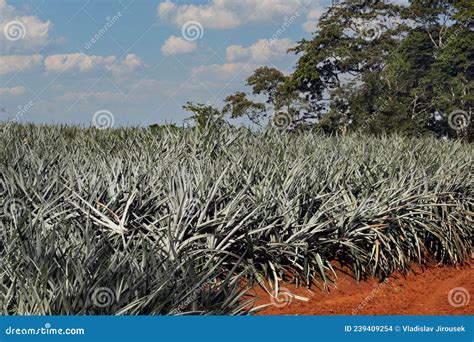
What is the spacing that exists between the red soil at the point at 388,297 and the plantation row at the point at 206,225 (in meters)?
0.15

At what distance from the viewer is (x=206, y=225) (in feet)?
19.4

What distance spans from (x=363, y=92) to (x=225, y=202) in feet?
85.5

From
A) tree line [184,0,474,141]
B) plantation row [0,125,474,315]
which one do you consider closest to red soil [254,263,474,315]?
plantation row [0,125,474,315]

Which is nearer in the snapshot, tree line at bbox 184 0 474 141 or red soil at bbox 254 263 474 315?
red soil at bbox 254 263 474 315

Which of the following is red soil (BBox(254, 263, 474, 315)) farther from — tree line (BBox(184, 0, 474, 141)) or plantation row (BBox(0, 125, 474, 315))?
tree line (BBox(184, 0, 474, 141))

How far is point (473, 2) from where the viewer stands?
100 feet

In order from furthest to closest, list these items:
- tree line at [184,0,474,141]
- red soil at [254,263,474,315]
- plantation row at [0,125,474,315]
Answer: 1. tree line at [184,0,474,141]
2. red soil at [254,263,474,315]
3. plantation row at [0,125,474,315]

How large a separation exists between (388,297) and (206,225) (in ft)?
6.04

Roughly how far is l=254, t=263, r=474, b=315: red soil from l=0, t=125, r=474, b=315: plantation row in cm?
15

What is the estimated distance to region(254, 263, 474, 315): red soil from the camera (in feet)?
19.5

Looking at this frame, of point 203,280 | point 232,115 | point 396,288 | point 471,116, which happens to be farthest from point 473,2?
point 203,280

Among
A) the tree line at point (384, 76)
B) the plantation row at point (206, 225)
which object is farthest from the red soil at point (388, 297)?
the tree line at point (384, 76)

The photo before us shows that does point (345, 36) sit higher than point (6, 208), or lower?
higher

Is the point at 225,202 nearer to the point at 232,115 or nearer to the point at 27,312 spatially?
the point at 27,312
